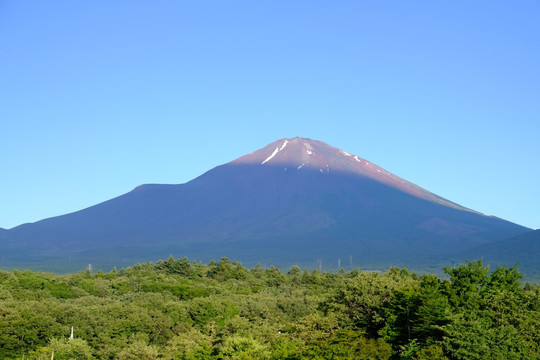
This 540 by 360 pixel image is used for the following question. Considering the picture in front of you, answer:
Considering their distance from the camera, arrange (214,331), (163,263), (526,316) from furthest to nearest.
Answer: (163,263) → (214,331) → (526,316)

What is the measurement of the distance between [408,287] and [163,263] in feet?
270

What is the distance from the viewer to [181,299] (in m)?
95.3

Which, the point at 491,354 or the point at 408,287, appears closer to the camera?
the point at 491,354

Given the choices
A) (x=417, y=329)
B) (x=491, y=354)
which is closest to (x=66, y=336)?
(x=417, y=329)

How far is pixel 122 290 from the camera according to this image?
334ft

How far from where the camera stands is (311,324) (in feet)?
198

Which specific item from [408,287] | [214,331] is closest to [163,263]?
[214,331]

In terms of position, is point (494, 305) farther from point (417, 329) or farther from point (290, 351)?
point (290, 351)

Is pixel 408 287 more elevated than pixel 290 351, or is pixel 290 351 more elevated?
pixel 408 287

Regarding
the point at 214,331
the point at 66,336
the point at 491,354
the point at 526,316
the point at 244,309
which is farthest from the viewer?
the point at 244,309

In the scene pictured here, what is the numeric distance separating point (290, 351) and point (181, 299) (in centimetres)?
4253

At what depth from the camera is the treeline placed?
51.6 m

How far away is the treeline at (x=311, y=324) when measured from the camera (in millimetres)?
51562

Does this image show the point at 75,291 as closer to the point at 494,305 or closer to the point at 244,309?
the point at 244,309
